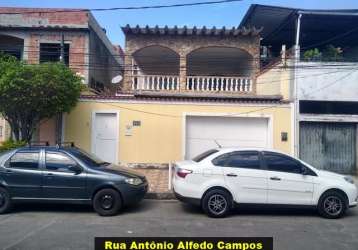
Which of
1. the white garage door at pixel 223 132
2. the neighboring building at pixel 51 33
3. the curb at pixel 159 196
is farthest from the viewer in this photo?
the neighboring building at pixel 51 33

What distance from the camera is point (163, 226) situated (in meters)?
7.67

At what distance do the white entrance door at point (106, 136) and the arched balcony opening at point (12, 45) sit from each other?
638 centimetres

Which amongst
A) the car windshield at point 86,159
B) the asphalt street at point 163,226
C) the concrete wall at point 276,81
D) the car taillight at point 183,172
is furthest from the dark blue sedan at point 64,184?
the concrete wall at point 276,81

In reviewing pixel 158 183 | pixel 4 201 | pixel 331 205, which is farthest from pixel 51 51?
pixel 331 205

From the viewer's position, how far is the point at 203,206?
8.52 m

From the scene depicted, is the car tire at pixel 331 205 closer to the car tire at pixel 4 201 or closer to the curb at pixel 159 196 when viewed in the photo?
the curb at pixel 159 196

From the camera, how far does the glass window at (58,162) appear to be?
8.77 metres

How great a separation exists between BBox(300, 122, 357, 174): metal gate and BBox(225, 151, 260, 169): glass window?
7696 mm

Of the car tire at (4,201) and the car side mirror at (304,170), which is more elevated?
the car side mirror at (304,170)

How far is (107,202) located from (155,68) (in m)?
14.3

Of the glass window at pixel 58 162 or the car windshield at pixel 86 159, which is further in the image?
the car windshield at pixel 86 159

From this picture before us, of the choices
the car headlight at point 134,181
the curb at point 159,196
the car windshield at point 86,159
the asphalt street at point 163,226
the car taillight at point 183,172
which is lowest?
the asphalt street at point 163,226

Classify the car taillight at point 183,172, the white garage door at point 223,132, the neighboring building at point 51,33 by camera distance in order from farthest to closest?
the neighboring building at point 51,33
the white garage door at point 223,132
the car taillight at point 183,172

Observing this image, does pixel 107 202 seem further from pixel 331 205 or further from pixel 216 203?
pixel 331 205
